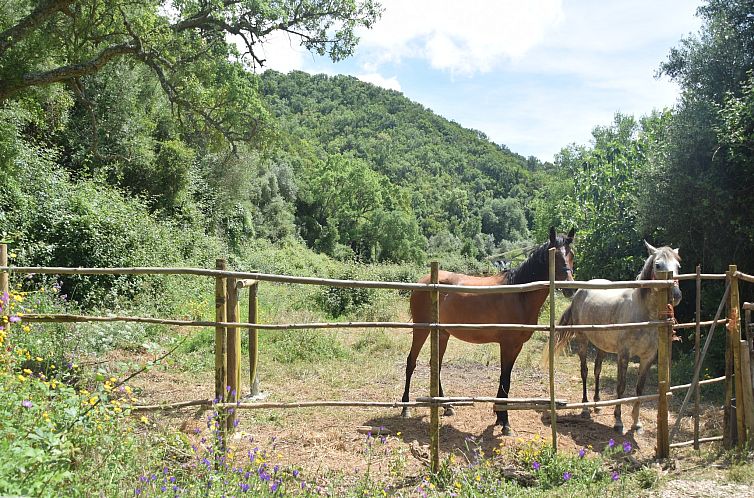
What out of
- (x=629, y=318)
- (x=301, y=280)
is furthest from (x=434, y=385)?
(x=629, y=318)

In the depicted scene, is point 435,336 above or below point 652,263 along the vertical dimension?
below

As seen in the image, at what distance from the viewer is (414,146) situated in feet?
303

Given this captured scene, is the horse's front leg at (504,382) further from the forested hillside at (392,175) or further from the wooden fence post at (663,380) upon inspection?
the forested hillside at (392,175)

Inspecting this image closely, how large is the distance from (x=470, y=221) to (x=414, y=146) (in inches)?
802

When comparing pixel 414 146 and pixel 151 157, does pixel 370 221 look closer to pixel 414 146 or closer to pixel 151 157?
pixel 151 157

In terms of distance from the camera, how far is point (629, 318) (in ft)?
20.6

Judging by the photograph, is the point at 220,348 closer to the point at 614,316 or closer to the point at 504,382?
the point at 504,382

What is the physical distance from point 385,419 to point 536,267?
2398 mm

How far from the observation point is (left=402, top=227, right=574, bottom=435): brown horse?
19.4ft

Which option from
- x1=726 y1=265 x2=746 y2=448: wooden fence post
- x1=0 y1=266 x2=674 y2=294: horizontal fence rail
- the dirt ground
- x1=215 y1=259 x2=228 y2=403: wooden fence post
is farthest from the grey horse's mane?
x1=215 y1=259 x2=228 y2=403: wooden fence post

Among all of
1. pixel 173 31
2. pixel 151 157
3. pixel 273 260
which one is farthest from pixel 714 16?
pixel 273 260

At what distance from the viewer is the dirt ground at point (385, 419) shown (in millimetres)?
4734

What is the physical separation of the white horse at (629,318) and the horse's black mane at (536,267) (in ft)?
3.53

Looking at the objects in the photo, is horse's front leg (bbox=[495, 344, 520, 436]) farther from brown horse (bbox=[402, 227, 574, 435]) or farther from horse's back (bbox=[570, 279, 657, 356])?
horse's back (bbox=[570, 279, 657, 356])
